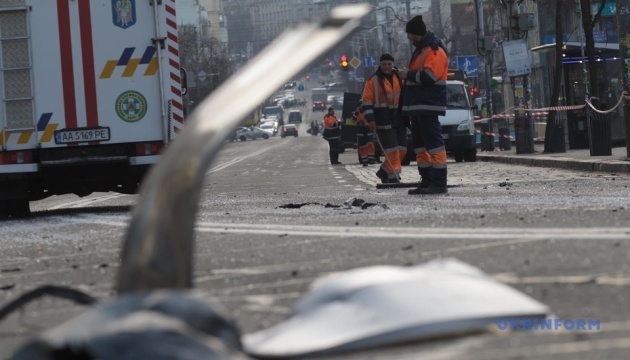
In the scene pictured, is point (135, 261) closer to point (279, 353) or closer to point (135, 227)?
point (135, 227)

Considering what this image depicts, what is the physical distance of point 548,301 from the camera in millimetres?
5406

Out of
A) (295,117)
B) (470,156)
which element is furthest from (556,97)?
(295,117)

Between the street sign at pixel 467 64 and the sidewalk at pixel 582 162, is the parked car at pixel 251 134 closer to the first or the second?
the street sign at pixel 467 64

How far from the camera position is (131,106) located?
16.3 metres

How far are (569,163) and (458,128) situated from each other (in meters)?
9.56

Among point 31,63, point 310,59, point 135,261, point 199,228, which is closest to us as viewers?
point 135,261

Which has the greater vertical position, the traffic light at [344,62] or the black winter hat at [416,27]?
the traffic light at [344,62]

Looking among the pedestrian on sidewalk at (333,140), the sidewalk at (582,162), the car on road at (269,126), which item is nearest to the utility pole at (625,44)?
the sidewalk at (582,162)

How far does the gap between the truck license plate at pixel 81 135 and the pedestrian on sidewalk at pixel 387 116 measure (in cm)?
467

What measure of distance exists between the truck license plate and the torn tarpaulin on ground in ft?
36.7

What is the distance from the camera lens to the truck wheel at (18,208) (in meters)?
16.6

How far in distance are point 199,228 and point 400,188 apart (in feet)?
23.0

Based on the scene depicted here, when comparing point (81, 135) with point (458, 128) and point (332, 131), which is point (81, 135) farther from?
point (332, 131)

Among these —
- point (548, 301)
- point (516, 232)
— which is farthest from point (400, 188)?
point (548, 301)
